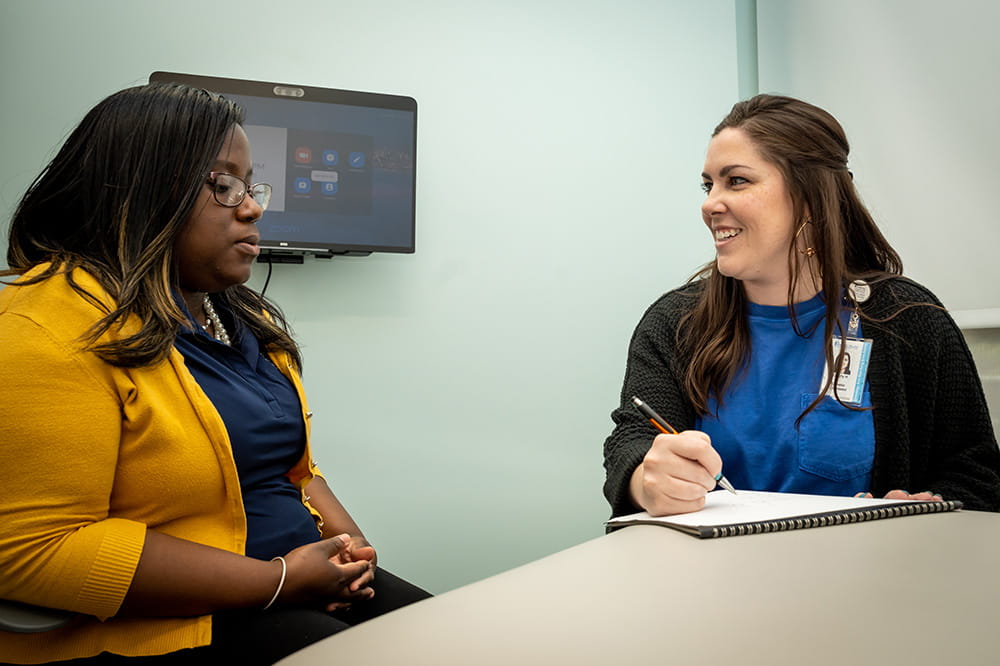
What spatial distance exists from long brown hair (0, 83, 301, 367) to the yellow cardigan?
0.07 meters

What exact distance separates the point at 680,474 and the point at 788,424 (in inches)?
17.1

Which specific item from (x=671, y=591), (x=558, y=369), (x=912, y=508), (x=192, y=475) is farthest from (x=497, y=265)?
(x=671, y=591)

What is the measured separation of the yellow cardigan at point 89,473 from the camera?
3.08ft

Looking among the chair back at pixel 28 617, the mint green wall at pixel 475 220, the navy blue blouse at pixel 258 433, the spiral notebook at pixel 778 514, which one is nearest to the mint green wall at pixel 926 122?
the mint green wall at pixel 475 220

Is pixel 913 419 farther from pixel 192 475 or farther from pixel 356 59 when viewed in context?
pixel 356 59

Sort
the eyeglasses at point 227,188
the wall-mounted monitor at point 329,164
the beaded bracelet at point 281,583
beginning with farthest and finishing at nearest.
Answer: the wall-mounted monitor at point 329,164 → the eyeglasses at point 227,188 → the beaded bracelet at point 281,583

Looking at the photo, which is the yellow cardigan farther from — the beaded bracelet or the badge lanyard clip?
the badge lanyard clip

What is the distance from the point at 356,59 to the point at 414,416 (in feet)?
3.94

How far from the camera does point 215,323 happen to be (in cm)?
139

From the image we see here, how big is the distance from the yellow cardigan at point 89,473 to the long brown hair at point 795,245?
89 centimetres

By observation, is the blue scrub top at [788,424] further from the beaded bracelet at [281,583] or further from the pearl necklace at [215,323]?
the pearl necklace at [215,323]

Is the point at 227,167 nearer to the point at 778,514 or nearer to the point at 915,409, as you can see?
the point at 778,514

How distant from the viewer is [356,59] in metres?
2.50

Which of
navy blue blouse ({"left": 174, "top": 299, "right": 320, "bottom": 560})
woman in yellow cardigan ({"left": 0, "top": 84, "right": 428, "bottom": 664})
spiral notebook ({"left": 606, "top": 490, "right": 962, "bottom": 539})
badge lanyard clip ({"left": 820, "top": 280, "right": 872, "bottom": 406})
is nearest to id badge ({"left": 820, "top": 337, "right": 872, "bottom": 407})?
badge lanyard clip ({"left": 820, "top": 280, "right": 872, "bottom": 406})
